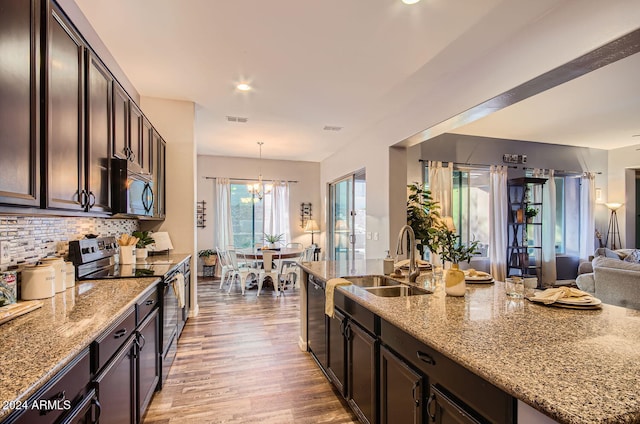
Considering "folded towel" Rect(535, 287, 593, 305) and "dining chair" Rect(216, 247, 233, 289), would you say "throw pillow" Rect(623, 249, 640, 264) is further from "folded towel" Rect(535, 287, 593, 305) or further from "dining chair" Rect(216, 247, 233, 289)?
"dining chair" Rect(216, 247, 233, 289)

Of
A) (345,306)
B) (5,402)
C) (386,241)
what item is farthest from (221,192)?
(5,402)

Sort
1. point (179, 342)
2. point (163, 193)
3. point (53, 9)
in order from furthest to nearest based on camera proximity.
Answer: point (163, 193) < point (179, 342) < point (53, 9)

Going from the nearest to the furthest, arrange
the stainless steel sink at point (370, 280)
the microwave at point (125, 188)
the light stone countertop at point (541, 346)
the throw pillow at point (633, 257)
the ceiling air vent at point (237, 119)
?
the light stone countertop at point (541, 346) < the microwave at point (125, 188) < the stainless steel sink at point (370, 280) < the ceiling air vent at point (237, 119) < the throw pillow at point (633, 257)

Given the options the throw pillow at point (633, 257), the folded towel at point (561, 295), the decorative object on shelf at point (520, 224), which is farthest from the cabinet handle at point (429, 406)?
the throw pillow at point (633, 257)

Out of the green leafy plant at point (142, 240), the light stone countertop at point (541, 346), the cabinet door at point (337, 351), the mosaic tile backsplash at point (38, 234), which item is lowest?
the cabinet door at point (337, 351)

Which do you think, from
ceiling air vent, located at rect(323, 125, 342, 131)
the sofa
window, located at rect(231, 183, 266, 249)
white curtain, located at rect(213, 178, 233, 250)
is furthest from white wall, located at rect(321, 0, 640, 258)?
white curtain, located at rect(213, 178, 233, 250)

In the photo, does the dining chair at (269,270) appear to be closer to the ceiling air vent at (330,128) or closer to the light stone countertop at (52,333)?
the ceiling air vent at (330,128)

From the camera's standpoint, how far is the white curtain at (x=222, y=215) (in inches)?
297

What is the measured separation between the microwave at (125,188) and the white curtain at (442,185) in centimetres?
441

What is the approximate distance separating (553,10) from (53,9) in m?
2.98

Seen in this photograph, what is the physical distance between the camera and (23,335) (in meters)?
1.24

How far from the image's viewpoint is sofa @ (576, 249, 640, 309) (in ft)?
11.1

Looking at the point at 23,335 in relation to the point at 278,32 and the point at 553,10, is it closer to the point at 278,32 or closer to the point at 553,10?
the point at 278,32

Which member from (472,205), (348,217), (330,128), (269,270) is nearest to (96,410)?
(269,270)
